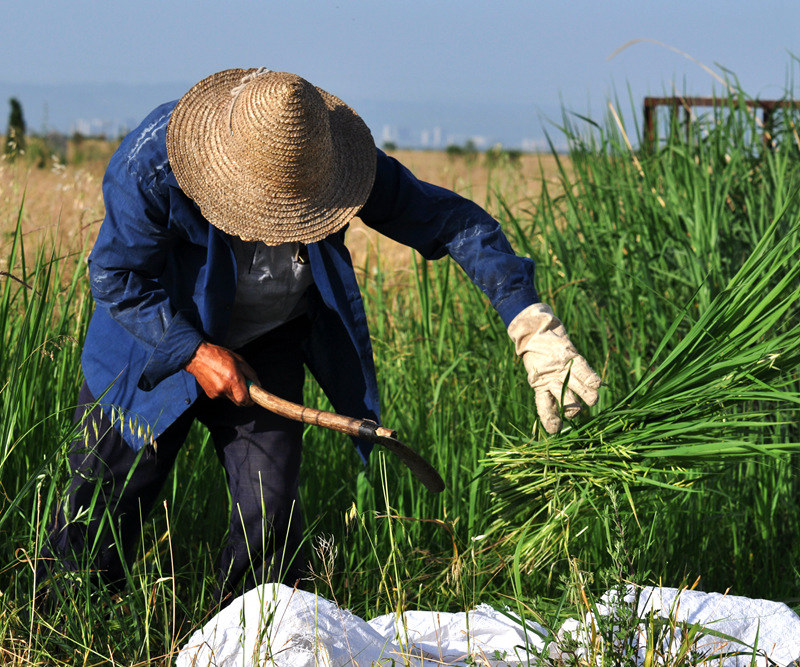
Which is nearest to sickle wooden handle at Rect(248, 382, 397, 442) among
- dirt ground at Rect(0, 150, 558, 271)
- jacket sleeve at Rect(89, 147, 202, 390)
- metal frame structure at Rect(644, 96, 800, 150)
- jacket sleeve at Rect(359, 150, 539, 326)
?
jacket sleeve at Rect(89, 147, 202, 390)

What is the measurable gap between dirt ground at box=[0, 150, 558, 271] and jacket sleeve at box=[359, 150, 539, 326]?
78cm

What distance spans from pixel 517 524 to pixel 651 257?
161cm

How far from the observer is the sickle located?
6.52 feet

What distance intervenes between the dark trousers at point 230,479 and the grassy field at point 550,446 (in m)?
0.08

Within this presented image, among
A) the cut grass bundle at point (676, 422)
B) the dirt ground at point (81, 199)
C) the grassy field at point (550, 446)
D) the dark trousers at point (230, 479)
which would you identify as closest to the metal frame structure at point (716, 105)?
the grassy field at point (550, 446)

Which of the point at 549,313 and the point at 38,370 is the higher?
A: the point at 549,313

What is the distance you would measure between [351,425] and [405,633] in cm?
48

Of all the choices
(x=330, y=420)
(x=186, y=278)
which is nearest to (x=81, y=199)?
(x=186, y=278)

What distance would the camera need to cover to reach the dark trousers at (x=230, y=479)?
7.59ft

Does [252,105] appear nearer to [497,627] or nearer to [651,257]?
[497,627]

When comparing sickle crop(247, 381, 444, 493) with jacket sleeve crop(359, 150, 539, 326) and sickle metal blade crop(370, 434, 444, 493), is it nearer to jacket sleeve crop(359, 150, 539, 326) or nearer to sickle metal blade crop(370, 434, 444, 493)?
sickle metal blade crop(370, 434, 444, 493)

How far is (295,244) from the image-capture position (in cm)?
234

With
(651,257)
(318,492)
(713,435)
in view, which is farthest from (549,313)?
(651,257)

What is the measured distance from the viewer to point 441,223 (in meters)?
2.40
